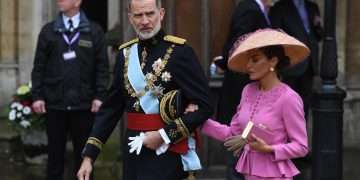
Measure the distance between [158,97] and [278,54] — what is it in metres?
0.67

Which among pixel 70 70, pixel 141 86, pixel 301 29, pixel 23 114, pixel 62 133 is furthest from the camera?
pixel 23 114

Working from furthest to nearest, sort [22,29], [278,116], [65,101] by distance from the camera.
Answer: [22,29], [65,101], [278,116]

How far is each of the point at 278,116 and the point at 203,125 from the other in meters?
0.46

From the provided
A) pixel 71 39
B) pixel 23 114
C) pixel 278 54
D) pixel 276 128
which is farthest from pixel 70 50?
pixel 276 128

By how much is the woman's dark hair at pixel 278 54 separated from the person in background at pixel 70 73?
118 inches

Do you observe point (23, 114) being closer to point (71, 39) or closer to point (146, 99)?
point (71, 39)

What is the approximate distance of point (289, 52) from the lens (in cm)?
480

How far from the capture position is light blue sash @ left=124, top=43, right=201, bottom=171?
4.80 metres

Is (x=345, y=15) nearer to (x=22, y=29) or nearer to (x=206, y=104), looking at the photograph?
(x=22, y=29)

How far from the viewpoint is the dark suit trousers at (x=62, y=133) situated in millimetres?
7617

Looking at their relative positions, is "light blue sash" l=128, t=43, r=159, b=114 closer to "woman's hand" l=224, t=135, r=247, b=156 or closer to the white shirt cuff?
the white shirt cuff

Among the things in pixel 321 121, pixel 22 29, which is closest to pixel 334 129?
pixel 321 121

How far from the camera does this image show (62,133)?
25.3ft

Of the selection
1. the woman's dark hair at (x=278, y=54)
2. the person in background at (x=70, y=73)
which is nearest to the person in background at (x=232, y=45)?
the person in background at (x=70, y=73)
